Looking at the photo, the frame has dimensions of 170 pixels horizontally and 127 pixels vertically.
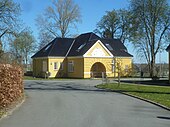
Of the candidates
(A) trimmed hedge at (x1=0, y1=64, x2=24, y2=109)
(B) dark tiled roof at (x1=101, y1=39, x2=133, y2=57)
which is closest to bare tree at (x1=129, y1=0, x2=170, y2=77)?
(B) dark tiled roof at (x1=101, y1=39, x2=133, y2=57)

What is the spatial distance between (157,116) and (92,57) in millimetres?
42420

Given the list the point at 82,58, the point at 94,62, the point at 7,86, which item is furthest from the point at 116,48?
the point at 7,86

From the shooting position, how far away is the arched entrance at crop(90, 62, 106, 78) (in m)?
57.2

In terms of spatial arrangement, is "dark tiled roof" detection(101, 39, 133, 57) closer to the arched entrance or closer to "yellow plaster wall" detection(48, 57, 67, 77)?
the arched entrance

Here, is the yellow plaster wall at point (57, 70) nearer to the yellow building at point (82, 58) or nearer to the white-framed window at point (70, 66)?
the yellow building at point (82, 58)

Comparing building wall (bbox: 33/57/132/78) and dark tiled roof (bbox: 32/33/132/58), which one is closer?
building wall (bbox: 33/57/132/78)

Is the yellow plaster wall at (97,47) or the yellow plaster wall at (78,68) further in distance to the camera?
the yellow plaster wall at (97,47)

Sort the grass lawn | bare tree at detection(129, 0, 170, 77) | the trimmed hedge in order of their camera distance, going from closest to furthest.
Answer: the trimmed hedge → the grass lawn → bare tree at detection(129, 0, 170, 77)

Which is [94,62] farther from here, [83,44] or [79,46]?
[79,46]

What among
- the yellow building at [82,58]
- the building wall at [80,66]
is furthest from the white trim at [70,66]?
the building wall at [80,66]

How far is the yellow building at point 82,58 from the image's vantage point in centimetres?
5531

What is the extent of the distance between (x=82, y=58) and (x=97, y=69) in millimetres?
4717

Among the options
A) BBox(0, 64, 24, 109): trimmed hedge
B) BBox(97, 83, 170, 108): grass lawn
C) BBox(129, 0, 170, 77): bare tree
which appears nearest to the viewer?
BBox(0, 64, 24, 109): trimmed hedge

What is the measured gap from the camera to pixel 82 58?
180 feet
